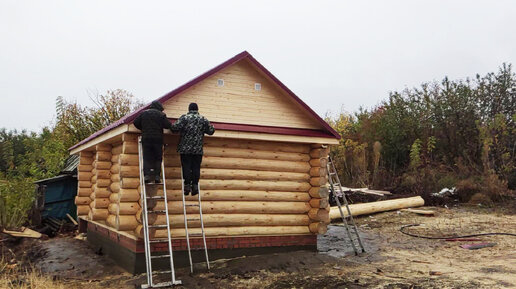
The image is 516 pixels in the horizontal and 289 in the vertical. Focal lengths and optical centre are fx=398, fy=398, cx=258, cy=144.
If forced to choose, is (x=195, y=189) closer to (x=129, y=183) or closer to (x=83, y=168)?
(x=129, y=183)

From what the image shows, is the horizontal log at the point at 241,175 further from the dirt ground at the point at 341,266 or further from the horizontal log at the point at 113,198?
the horizontal log at the point at 113,198

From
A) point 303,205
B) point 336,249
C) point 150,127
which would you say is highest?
point 150,127

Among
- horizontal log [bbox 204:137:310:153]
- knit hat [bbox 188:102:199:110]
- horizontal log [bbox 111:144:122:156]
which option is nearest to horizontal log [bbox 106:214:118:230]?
horizontal log [bbox 111:144:122:156]

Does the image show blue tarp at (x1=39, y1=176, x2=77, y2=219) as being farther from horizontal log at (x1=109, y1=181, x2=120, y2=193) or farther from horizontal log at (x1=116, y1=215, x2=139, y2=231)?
horizontal log at (x1=116, y1=215, x2=139, y2=231)

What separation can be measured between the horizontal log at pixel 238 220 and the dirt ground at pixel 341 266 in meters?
0.82

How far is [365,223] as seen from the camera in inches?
609

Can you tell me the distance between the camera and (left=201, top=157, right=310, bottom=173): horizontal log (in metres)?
9.48

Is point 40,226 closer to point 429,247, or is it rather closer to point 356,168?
point 429,247

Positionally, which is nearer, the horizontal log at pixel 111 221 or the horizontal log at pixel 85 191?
the horizontal log at pixel 111 221

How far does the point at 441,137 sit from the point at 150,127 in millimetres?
18889

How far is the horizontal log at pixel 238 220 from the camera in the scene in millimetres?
8812

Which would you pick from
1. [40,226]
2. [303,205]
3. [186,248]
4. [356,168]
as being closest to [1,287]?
[186,248]

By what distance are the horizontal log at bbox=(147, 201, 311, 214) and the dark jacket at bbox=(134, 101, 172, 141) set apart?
1543 mm

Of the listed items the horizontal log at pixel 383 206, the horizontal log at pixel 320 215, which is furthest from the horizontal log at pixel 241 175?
the horizontal log at pixel 383 206
